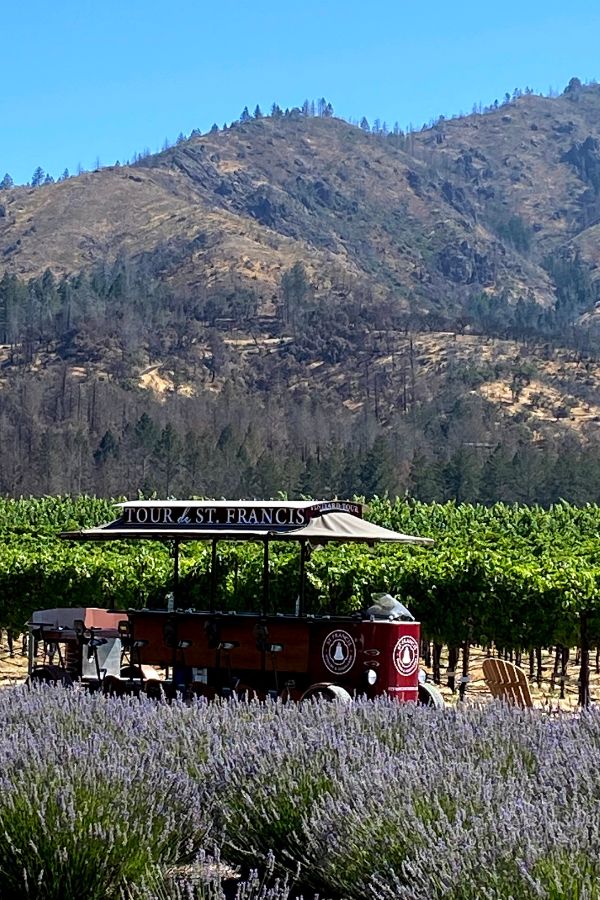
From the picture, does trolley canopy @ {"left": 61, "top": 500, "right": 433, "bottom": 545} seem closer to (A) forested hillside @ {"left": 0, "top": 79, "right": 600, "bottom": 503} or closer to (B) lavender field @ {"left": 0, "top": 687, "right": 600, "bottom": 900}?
(B) lavender field @ {"left": 0, "top": 687, "right": 600, "bottom": 900}

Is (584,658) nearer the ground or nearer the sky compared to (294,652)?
nearer the ground

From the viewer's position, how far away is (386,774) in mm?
6098

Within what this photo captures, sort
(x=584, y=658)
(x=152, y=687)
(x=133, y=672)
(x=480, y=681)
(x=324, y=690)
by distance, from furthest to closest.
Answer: (x=480, y=681) → (x=584, y=658) → (x=133, y=672) → (x=152, y=687) → (x=324, y=690)

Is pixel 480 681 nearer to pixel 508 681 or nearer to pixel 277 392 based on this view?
pixel 508 681

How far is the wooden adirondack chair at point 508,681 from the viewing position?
12.2 m

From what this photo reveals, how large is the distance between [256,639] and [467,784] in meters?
7.34

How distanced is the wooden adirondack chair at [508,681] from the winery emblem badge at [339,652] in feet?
4.11

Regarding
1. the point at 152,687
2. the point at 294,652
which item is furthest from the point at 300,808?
the point at 152,687

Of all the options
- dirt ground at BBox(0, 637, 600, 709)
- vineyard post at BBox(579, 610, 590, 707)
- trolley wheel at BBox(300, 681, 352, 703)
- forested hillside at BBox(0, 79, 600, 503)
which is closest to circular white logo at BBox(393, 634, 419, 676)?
trolley wheel at BBox(300, 681, 352, 703)

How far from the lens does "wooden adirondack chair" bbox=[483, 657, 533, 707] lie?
Answer: 481 inches

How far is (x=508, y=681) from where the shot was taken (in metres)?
12.8

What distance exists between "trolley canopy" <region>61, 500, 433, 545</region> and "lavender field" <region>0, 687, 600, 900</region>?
5194 millimetres

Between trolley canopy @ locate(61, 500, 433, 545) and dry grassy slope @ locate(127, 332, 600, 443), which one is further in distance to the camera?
dry grassy slope @ locate(127, 332, 600, 443)

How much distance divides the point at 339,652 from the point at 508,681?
151 cm
